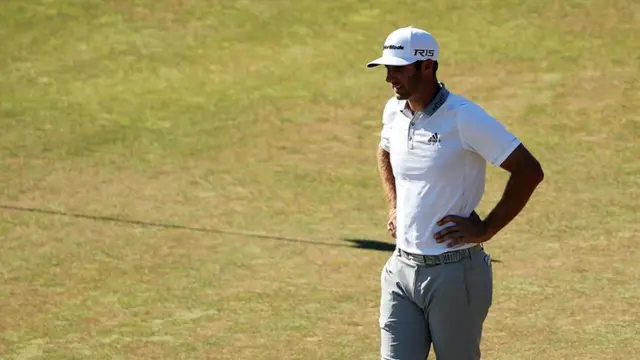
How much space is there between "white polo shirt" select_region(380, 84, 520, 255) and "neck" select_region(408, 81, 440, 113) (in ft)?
0.09

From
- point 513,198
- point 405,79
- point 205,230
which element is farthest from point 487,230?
point 205,230

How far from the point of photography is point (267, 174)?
1366cm

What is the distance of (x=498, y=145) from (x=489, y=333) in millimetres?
3257

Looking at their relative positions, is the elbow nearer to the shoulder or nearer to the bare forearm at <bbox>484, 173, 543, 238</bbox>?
the bare forearm at <bbox>484, 173, 543, 238</bbox>

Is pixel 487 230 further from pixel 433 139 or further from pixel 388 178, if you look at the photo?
pixel 388 178

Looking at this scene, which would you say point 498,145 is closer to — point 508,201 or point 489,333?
point 508,201

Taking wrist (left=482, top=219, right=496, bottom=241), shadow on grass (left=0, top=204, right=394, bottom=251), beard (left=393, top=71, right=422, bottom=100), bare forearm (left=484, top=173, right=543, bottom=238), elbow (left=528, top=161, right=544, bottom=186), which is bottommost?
shadow on grass (left=0, top=204, right=394, bottom=251)

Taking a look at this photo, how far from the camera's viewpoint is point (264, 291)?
1015 cm

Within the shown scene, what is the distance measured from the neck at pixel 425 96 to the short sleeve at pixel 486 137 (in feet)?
0.77

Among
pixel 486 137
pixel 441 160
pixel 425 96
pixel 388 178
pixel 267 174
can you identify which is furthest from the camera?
pixel 267 174

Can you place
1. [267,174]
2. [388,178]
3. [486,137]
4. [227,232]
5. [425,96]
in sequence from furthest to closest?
[267,174]
[227,232]
[388,178]
[425,96]
[486,137]

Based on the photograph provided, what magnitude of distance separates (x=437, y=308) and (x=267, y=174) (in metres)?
7.52

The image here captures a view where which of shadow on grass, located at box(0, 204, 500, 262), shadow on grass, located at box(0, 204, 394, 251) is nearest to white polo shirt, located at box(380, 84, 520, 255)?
shadow on grass, located at box(0, 204, 500, 262)

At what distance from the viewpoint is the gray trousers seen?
20.4ft
